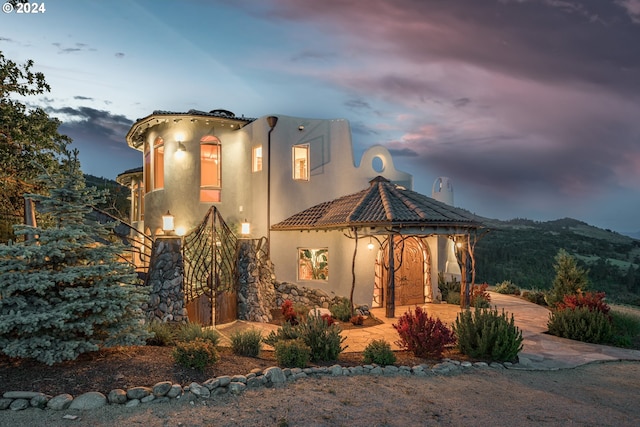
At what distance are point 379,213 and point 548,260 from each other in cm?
3557

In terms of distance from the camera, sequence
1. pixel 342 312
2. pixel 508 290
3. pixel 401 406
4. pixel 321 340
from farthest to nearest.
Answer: pixel 508 290 → pixel 342 312 → pixel 321 340 → pixel 401 406

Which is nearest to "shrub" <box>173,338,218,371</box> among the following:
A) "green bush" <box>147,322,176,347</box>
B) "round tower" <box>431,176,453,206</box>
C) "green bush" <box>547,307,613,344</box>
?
"green bush" <box>147,322,176,347</box>

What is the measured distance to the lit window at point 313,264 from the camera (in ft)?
51.4

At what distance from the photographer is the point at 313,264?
628 inches

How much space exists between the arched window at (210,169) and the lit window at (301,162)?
124 inches

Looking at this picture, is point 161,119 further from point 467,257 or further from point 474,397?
point 474,397

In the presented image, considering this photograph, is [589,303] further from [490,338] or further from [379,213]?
[379,213]

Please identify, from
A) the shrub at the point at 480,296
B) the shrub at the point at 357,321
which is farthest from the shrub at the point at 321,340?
the shrub at the point at 480,296

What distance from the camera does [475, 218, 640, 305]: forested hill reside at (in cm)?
3469

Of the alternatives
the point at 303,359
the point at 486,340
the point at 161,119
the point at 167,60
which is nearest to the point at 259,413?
the point at 303,359

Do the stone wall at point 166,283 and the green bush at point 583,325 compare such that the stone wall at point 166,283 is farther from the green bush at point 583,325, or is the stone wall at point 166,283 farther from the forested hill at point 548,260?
the forested hill at point 548,260

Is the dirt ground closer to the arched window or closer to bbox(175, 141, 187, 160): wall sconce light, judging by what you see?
the arched window

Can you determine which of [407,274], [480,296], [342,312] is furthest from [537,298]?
[342,312]

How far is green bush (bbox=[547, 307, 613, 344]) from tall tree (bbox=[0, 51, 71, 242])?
48.1 ft
